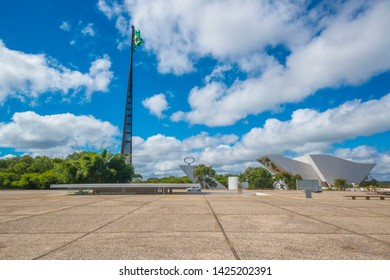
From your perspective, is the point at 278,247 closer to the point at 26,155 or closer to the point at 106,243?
the point at 106,243

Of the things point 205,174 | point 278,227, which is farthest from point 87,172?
point 205,174

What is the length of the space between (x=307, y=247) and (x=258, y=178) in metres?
48.5

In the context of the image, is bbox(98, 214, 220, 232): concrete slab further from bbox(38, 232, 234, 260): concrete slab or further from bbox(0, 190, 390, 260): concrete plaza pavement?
bbox(38, 232, 234, 260): concrete slab

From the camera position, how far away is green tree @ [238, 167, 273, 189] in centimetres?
5172

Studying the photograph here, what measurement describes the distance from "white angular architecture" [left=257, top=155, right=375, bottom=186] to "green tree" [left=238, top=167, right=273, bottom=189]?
21.9 m

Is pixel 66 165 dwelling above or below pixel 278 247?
above

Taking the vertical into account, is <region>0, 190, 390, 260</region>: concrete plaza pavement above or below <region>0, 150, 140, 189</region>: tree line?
below

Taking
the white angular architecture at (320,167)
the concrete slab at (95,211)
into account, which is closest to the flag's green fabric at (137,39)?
the white angular architecture at (320,167)

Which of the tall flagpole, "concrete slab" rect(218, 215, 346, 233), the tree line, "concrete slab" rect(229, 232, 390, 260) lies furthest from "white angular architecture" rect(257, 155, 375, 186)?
"concrete slab" rect(229, 232, 390, 260)
